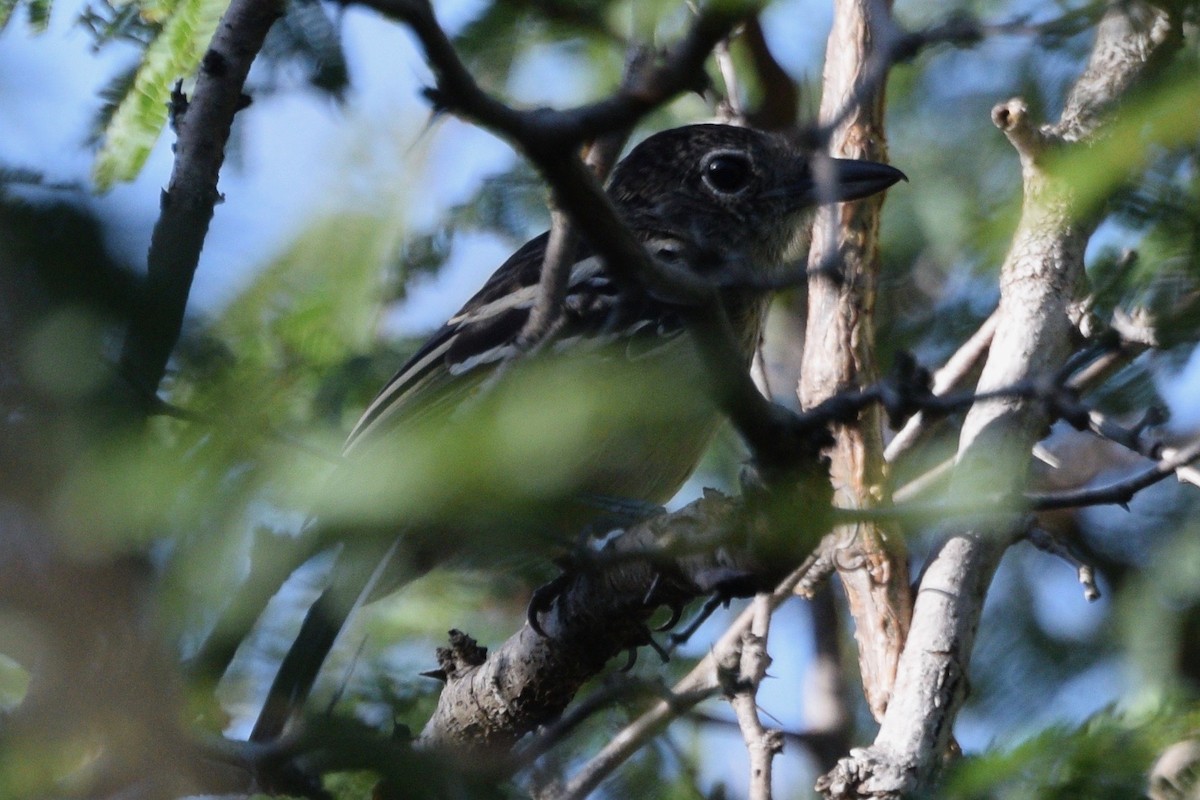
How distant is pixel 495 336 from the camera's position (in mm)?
4754

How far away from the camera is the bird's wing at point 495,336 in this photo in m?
4.39

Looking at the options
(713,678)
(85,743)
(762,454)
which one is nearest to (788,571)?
(762,454)

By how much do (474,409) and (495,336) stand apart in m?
2.53

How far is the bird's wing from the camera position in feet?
14.4

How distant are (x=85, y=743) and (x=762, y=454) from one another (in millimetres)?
1306

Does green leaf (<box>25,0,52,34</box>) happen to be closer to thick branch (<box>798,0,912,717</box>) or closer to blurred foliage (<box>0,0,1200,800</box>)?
blurred foliage (<box>0,0,1200,800</box>)

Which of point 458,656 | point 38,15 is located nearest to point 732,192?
point 458,656

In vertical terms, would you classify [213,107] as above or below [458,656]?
above

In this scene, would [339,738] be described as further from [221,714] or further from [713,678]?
[713,678]

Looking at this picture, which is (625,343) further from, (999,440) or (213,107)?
(213,107)

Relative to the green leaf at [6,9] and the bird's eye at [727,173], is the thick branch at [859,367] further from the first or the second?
the green leaf at [6,9]

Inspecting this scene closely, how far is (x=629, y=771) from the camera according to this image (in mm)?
4402

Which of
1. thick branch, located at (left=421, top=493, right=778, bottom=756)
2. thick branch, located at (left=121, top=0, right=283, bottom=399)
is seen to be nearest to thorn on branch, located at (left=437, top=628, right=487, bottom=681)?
thick branch, located at (left=421, top=493, right=778, bottom=756)

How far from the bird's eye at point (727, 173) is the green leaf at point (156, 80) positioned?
2.44 meters
